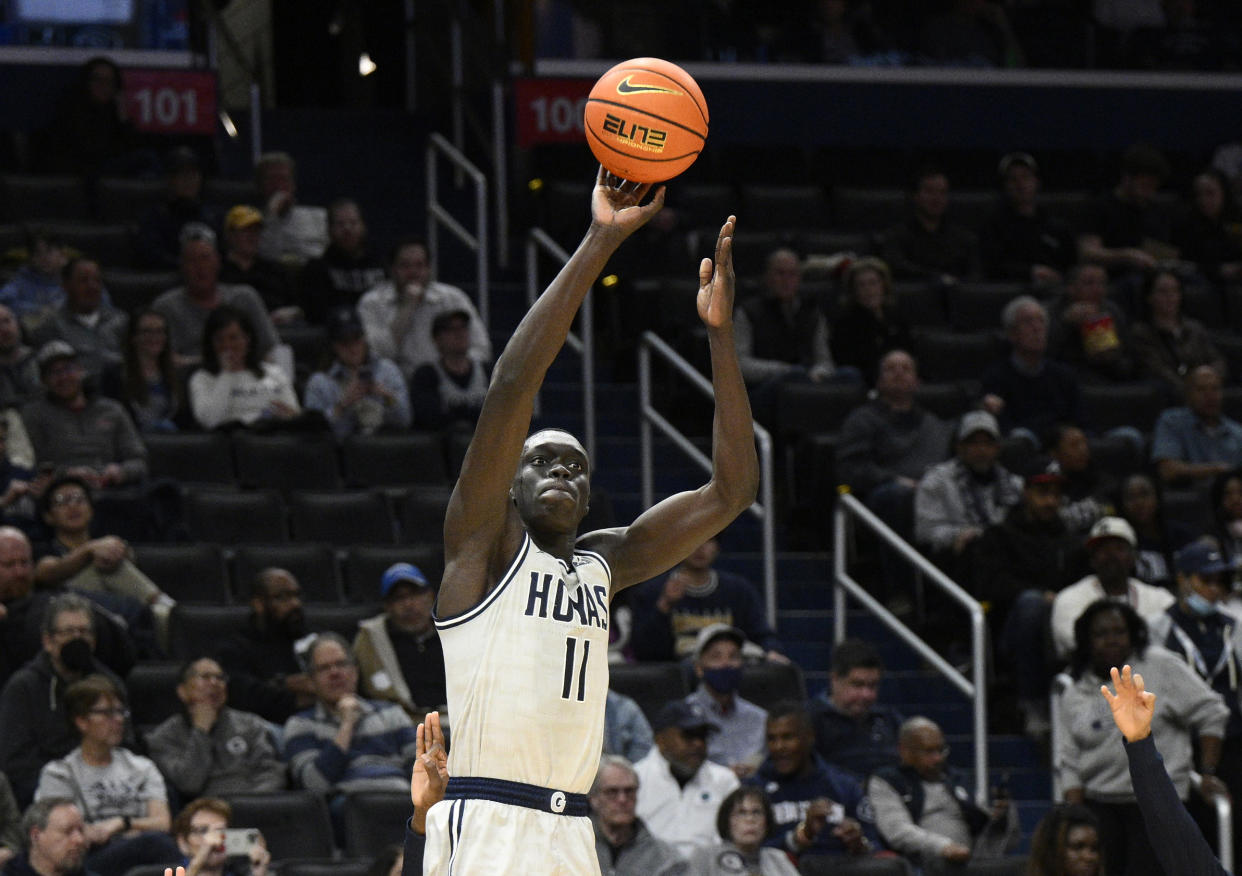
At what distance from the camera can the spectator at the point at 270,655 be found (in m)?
9.87

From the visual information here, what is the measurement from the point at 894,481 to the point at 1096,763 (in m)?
2.37

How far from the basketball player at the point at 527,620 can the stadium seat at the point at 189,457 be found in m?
6.64

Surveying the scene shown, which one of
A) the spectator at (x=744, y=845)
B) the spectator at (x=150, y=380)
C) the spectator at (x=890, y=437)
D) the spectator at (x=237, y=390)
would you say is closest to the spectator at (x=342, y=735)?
the spectator at (x=744, y=845)

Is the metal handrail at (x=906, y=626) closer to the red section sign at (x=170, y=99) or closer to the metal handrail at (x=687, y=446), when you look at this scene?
the metal handrail at (x=687, y=446)

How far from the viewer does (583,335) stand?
509 inches

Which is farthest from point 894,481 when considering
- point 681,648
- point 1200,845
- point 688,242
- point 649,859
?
point 1200,845

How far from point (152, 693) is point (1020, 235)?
24.2 ft

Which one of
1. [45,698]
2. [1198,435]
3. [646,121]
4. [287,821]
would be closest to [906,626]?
[1198,435]

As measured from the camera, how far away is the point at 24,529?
10570mm

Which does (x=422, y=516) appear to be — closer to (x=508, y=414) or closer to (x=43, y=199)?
(x=43, y=199)

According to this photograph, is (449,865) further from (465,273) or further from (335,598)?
(465,273)

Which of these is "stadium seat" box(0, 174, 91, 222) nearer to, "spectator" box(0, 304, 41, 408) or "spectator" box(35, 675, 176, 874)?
"spectator" box(0, 304, 41, 408)

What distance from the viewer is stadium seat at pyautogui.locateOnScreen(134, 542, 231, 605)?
10.6 metres

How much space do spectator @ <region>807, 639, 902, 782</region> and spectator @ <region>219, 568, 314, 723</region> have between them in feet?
8.00
